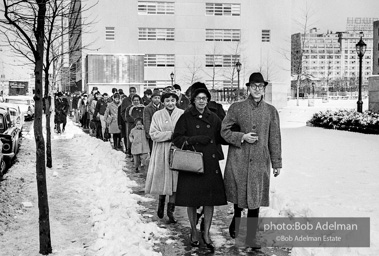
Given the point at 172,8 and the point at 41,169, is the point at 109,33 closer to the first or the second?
the point at 172,8

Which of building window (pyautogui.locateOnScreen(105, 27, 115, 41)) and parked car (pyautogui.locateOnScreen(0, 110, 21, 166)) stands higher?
building window (pyautogui.locateOnScreen(105, 27, 115, 41))

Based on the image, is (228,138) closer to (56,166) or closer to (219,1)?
(56,166)

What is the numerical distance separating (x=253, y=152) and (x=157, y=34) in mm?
52053

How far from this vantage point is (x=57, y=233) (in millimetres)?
7074

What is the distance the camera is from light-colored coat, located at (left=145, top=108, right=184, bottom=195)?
774 cm

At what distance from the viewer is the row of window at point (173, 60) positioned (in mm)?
56906

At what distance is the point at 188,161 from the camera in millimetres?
6504

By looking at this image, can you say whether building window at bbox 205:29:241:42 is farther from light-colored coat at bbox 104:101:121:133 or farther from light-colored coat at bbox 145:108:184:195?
light-colored coat at bbox 145:108:184:195

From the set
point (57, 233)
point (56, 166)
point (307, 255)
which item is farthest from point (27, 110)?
point (307, 255)

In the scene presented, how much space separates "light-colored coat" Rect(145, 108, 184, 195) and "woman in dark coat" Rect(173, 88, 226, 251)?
1.07 metres

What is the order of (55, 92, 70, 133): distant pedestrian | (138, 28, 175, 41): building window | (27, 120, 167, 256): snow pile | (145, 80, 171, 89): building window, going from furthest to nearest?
(145, 80, 171, 89): building window < (138, 28, 175, 41): building window < (55, 92, 70, 133): distant pedestrian < (27, 120, 167, 256): snow pile

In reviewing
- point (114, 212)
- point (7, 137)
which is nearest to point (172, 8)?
point (7, 137)

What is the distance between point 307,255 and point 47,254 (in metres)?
3.05

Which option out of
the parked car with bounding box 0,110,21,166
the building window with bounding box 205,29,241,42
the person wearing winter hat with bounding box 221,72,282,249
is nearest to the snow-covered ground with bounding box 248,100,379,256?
the person wearing winter hat with bounding box 221,72,282,249
